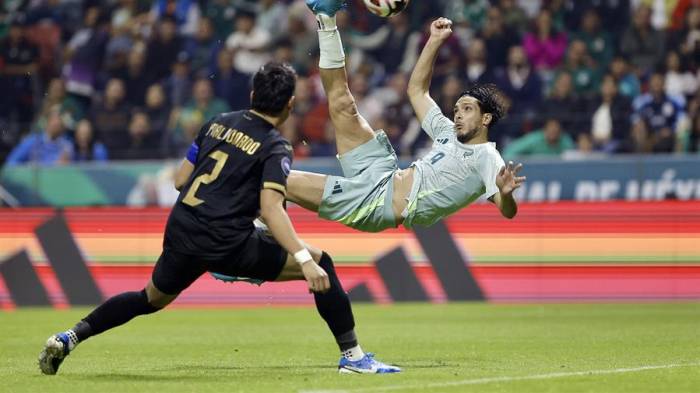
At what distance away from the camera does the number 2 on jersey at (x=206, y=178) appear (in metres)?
8.48

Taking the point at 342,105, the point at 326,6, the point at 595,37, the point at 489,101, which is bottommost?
the point at 595,37

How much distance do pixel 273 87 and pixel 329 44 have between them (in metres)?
1.98

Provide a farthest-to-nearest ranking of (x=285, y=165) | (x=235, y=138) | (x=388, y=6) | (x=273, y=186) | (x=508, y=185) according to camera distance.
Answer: (x=388, y=6) → (x=508, y=185) → (x=235, y=138) → (x=285, y=165) → (x=273, y=186)

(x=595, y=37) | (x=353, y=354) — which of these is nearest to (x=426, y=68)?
(x=353, y=354)

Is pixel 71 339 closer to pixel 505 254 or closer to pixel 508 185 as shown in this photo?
pixel 508 185

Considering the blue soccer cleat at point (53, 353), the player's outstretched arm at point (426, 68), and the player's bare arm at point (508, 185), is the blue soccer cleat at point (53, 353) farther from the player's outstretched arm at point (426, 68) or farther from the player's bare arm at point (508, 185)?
the player's outstretched arm at point (426, 68)

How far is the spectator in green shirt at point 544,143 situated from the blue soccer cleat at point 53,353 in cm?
1011

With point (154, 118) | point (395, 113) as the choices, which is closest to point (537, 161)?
point (395, 113)

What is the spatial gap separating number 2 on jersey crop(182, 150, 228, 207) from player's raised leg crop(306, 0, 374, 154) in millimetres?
2071

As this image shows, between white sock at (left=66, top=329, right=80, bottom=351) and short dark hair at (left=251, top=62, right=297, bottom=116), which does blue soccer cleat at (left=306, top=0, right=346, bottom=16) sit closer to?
short dark hair at (left=251, top=62, right=297, bottom=116)

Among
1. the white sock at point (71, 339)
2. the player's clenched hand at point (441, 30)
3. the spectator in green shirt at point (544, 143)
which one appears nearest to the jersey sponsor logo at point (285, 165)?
the white sock at point (71, 339)

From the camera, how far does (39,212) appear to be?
1723cm

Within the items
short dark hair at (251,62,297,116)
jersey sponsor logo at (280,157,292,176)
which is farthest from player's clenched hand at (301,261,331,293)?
short dark hair at (251,62,297,116)

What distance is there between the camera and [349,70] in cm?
2034
